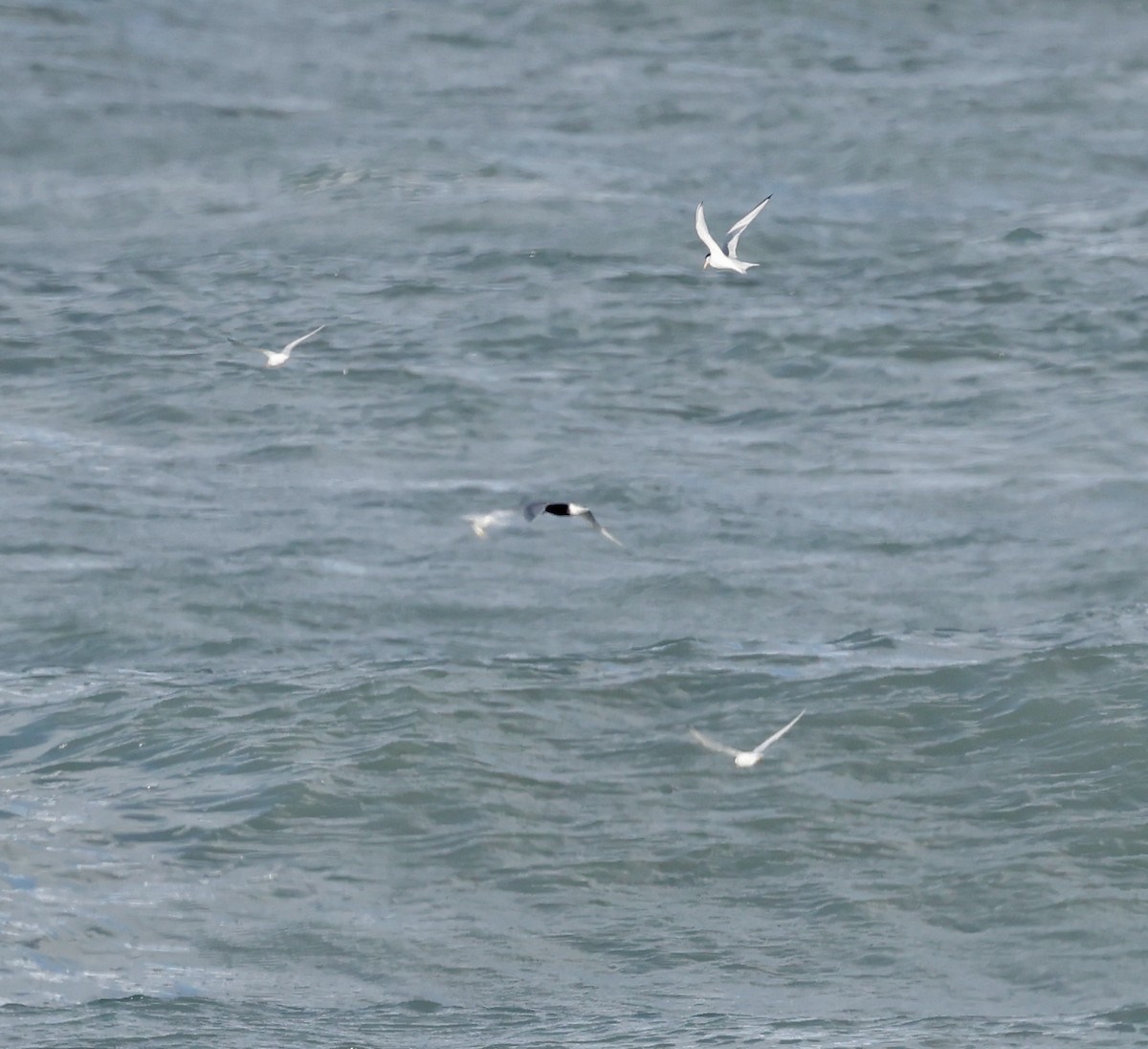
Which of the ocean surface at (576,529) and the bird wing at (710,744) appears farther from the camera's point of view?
the bird wing at (710,744)

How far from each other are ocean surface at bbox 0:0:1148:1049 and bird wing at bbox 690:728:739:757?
64 mm

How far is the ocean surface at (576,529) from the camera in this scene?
869 centimetres

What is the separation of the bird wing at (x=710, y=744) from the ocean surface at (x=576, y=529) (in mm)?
64

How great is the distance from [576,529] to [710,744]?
10.1 ft

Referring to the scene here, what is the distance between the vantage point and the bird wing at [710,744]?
10.3m

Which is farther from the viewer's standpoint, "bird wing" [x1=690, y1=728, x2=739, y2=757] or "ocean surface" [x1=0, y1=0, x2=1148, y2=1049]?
"bird wing" [x1=690, y1=728, x2=739, y2=757]

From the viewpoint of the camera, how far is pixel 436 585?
12273 mm

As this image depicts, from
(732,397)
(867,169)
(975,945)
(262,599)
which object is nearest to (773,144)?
(867,169)

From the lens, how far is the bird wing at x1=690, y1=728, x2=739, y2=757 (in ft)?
33.7

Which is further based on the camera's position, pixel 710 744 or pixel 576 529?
pixel 576 529

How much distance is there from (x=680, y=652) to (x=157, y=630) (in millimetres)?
2952

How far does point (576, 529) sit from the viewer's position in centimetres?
1311

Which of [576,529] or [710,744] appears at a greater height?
[710,744]

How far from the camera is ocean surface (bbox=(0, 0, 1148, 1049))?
869 cm
